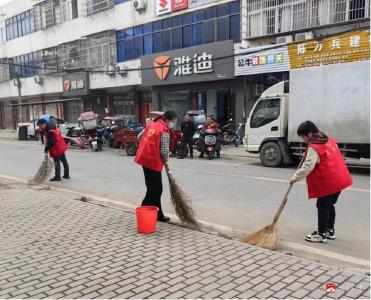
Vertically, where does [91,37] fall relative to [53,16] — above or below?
below

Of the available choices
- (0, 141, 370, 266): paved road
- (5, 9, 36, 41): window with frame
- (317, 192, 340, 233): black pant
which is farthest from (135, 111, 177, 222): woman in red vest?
(5, 9, 36, 41): window with frame

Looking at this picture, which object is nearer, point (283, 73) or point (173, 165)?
point (173, 165)

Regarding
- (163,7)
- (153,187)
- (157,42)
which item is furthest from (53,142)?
(157,42)

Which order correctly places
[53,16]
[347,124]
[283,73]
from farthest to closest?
[53,16]
[283,73]
[347,124]

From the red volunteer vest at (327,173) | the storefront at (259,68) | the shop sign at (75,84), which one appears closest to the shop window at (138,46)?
the shop sign at (75,84)

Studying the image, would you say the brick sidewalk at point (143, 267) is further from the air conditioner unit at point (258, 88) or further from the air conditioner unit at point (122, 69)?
the air conditioner unit at point (122, 69)

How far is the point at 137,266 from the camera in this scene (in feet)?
13.6

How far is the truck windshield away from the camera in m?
12.1

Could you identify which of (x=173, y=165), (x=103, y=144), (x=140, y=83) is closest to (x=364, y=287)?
(x=173, y=165)

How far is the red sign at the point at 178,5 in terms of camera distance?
71.5 feet

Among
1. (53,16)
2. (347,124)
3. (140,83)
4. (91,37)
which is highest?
(53,16)

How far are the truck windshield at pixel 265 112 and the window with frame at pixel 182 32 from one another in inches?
307

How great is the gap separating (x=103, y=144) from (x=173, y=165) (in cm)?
811

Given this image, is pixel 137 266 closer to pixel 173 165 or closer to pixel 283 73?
pixel 173 165
